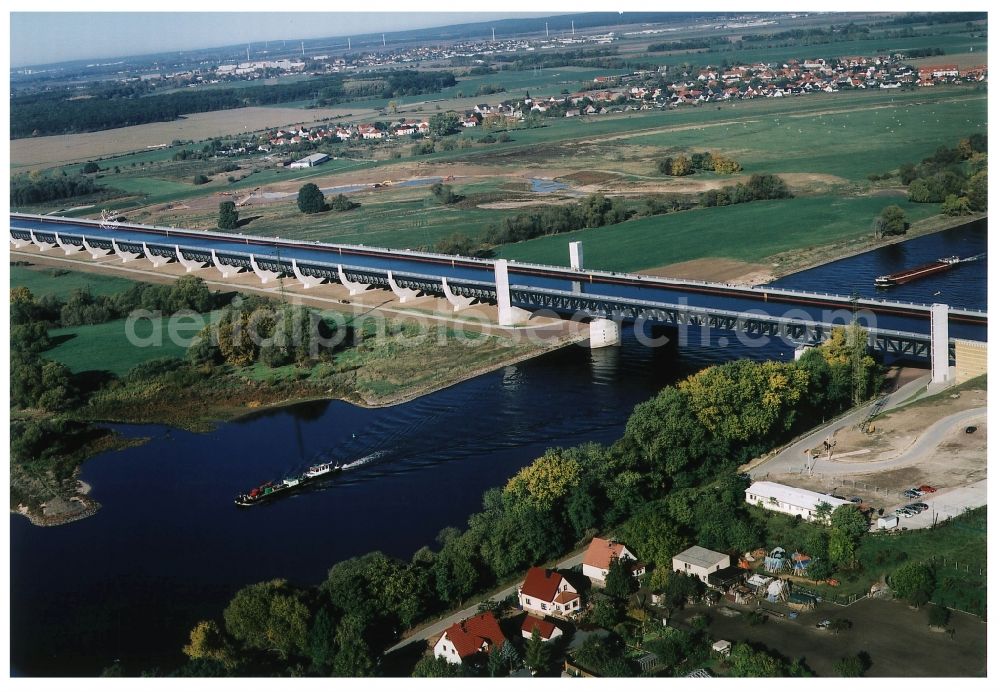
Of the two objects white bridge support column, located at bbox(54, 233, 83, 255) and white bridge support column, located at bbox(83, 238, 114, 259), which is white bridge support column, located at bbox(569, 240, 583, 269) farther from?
white bridge support column, located at bbox(54, 233, 83, 255)

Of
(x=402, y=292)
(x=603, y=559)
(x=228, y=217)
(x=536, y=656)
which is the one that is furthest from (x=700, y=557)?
(x=228, y=217)

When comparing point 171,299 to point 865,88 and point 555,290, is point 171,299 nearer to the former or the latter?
point 555,290

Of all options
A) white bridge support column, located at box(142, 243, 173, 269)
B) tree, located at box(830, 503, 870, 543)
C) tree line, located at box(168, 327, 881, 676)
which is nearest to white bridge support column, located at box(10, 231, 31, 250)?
white bridge support column, located at box(142, 243, 173, 269)

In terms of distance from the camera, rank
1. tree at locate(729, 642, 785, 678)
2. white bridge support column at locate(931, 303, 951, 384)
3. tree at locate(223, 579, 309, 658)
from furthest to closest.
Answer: white bridge support column at locate(931, 303, 951, 384), tree at locate(223, 579, 309, 658), tree at locate(729, 642, 785, 678)

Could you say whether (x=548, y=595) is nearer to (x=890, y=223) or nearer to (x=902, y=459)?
(x=902, y=459)

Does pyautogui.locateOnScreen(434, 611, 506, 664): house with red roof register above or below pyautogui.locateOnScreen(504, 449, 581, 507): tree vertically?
below

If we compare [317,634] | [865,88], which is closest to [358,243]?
[317,634]
